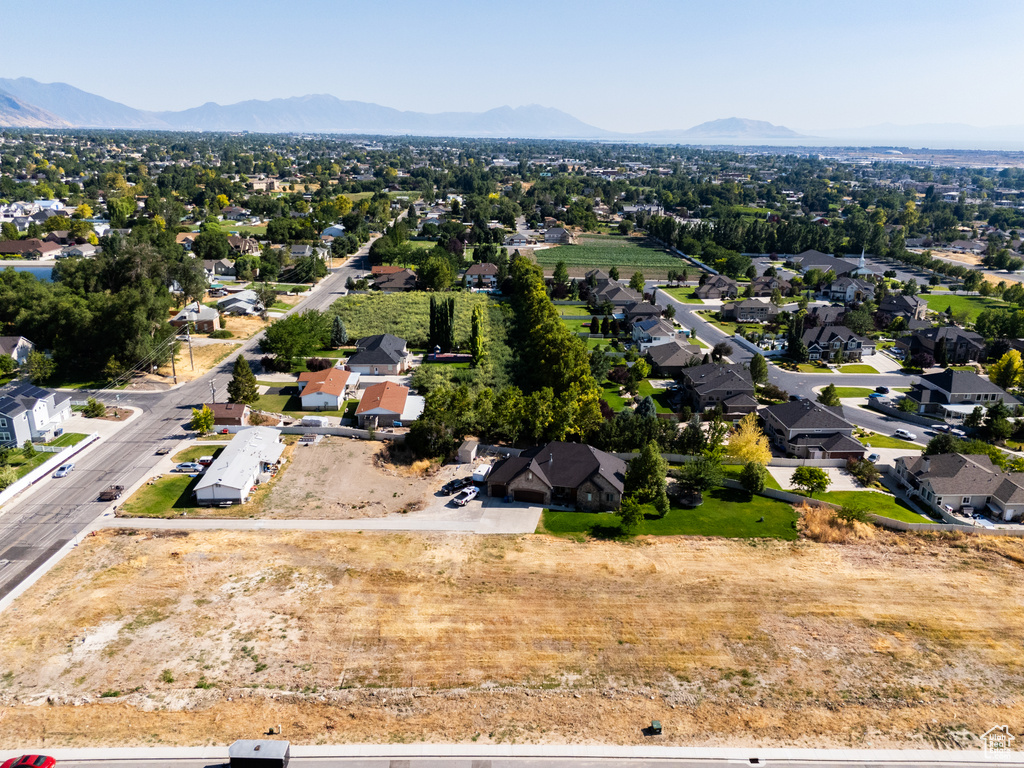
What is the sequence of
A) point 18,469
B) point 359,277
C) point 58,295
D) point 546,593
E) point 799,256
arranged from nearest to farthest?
point 546,593, point 18,469, point 58,295, point 359,277, point 799,256

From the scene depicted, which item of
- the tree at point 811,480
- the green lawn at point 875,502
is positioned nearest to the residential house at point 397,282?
the tree at point 811,480

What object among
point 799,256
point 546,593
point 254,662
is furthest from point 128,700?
point 799,256

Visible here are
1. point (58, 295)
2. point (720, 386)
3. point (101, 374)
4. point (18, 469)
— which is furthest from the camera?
point (58, 295)

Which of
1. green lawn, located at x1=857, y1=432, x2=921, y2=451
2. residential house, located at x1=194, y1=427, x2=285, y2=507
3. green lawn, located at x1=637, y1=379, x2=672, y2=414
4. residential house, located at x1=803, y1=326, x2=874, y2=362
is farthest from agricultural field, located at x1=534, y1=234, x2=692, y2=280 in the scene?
residential house, located at x1=194, y1=427, x2=285, y2=507

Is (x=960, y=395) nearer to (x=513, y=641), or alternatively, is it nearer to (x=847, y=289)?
(x=847, y=289)

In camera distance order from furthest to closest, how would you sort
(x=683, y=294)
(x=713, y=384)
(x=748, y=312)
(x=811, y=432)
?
1. (x=683, y=294)
2. (x=748, y=312)
3. (x=713, y=384)
4. (x=811, y=432)

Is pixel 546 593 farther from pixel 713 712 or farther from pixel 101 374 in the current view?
pixel 101 374

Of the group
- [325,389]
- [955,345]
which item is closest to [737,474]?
[325,389]
